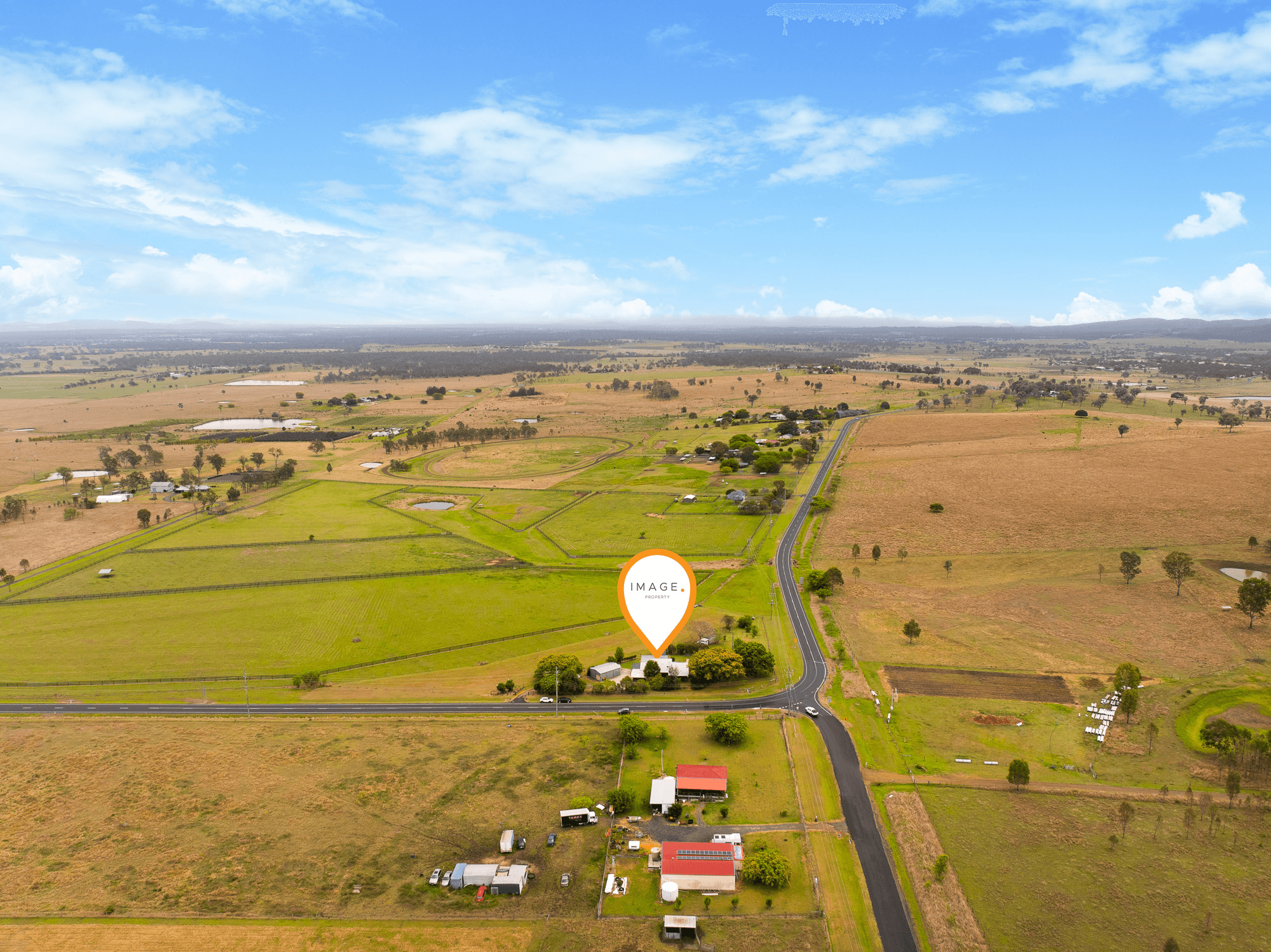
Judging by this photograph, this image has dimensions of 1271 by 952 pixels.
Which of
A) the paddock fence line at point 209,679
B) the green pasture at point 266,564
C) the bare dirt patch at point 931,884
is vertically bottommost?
the bare dirt patch at point 931,884

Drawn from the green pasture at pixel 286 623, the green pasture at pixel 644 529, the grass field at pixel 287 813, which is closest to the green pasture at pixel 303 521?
the green pasture at pixel 286 623

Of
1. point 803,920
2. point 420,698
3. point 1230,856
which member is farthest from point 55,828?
point 1230,856

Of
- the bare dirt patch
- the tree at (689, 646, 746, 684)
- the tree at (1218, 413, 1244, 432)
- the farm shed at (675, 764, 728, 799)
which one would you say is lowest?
the bare dirt patch

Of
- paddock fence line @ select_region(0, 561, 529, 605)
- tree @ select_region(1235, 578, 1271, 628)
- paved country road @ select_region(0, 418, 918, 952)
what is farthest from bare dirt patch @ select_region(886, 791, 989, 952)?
paddock fence line @ select_region(0, 561, 529, 605)

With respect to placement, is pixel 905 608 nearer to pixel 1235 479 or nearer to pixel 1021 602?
pixel 1021 602

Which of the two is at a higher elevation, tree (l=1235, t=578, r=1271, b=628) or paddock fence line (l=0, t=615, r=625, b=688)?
tree (l=1235, t=578, r=1271, b=628)

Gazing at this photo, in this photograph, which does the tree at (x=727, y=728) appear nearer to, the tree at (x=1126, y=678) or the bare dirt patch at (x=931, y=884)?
the bare dirt patch at (x=931, y=884)

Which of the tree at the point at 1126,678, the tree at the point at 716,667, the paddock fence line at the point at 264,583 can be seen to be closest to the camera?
the tree at the point at 1126,678

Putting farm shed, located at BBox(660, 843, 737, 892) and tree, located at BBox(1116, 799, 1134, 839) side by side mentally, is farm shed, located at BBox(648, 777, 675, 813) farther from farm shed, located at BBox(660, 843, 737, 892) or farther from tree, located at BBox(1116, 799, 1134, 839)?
tree, located at BBox(1116, 799, 1134, 839)
